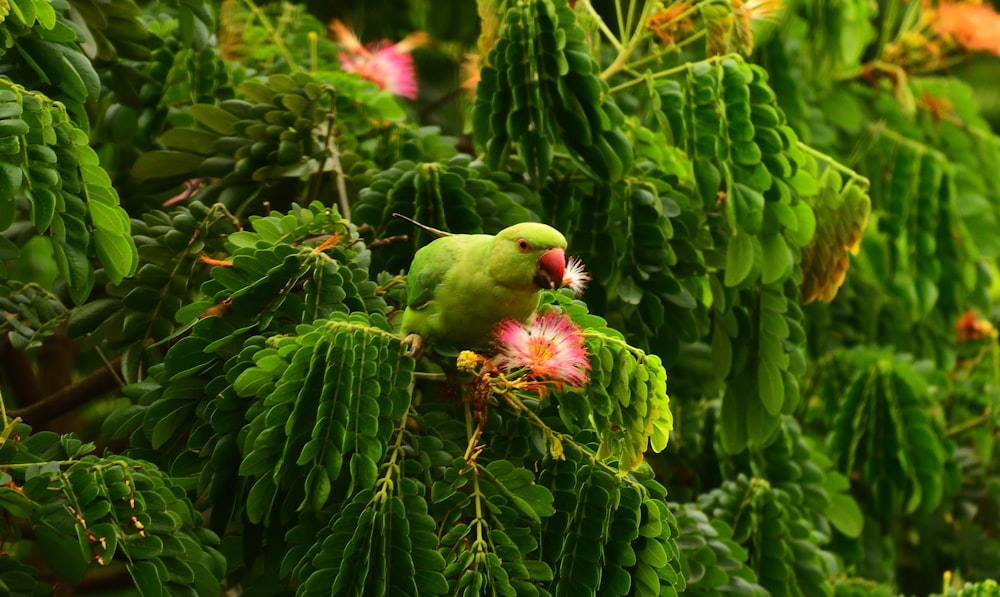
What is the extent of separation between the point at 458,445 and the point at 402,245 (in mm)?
629

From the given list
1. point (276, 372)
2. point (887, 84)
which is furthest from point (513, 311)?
point (887, 84)

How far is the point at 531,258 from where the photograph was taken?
2070mm

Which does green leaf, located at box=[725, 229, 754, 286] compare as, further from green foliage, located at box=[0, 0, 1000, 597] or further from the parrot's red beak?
the parrot's red beak

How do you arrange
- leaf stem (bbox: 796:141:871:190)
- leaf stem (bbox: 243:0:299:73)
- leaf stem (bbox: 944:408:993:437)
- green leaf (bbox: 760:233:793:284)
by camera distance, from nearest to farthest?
green leaf (bbox: 760:233:793:284), leaf stem (bbox: 796:141:871:190), leaf stem (bbox: 243:0:299:73), leaf stem (bbox: 944:408:993:437)

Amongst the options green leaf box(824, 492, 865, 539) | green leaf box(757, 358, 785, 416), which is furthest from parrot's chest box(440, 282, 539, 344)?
green leaf box(824, 492, 865, 539)

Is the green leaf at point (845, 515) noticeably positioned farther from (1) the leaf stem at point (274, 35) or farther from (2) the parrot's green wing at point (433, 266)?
(1) the leaf stem at point (274, 35)

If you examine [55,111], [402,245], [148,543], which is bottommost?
[148,543]

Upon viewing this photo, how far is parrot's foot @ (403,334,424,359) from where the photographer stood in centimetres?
214

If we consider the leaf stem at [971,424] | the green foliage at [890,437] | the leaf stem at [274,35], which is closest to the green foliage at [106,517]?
the leaf stem at [274,35]

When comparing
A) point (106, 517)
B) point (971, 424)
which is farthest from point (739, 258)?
point (971, 424)

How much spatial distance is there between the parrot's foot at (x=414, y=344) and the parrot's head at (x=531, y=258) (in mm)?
201

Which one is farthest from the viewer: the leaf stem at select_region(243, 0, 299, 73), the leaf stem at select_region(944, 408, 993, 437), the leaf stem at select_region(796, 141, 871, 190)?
the leaf stem at select_region(944, 408, 993, 437)

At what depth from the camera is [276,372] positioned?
1.99 metres

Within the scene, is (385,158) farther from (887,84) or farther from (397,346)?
(887,84)
